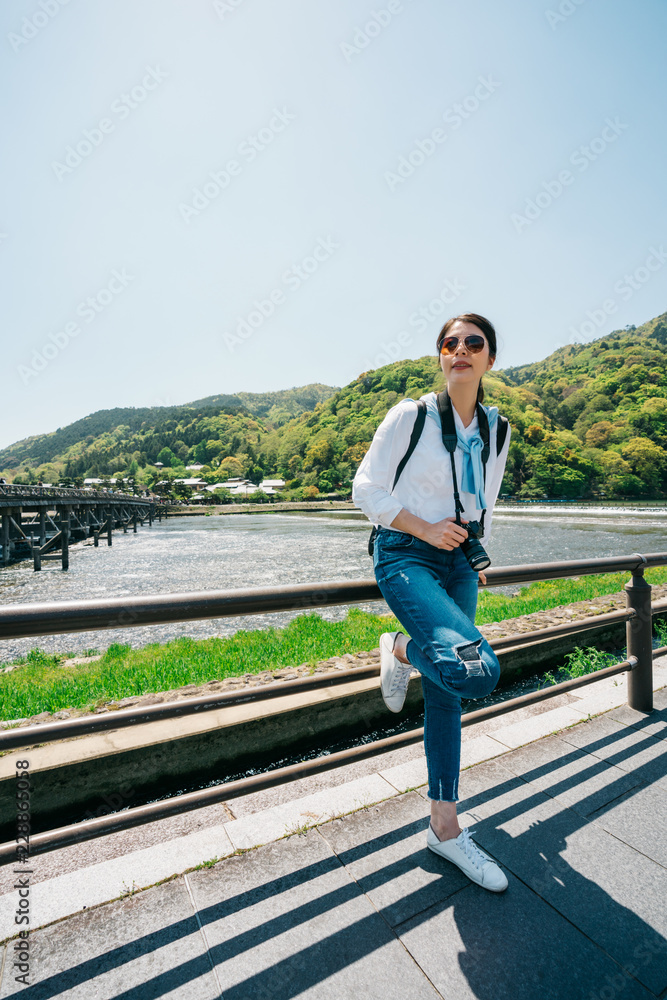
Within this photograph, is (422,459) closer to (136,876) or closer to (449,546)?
(449,546)

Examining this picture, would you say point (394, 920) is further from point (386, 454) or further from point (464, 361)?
point (464, 361)

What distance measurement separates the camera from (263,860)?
1821mm

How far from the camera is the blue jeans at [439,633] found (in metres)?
1.55

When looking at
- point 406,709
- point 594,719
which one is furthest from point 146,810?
point 406,709

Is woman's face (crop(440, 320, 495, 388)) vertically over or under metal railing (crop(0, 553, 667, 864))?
over

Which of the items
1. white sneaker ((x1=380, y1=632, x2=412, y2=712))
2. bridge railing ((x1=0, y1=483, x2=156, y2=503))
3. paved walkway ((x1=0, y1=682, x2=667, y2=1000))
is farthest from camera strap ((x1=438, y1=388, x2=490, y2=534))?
bridge railing ((x1=0, y1=483, x2=156, y2=503))

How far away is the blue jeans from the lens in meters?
1.55

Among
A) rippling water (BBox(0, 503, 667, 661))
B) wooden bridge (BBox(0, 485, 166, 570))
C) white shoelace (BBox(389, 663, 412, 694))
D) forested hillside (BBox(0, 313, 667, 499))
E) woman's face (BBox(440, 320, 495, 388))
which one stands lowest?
rippling water (BBox(0, 503, 667, 661))

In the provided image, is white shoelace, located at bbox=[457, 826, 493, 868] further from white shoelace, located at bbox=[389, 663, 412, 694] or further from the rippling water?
the rippling water

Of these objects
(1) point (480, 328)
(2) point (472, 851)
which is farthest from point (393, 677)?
(1) point (480, 328)

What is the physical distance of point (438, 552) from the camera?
5.93 feet

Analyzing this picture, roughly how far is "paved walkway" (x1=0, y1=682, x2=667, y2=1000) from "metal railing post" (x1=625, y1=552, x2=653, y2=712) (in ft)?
3.36

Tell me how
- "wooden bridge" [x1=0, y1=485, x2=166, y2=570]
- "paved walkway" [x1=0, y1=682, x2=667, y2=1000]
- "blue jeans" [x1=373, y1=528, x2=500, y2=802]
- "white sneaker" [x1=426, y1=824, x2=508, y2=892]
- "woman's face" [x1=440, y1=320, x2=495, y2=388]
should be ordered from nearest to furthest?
1. "paved walkway" [x1=0, y1=682, x2=667, y2=1000]
2. "blue jeans" [x1=373, y1=528, x2=500, y2=802]
3. "white sneaker" [x1=426, y1=824, x2=508, y2=892]
4. "woman's face" [x1=440, y1=320, x2=495, y2=388]
5. "wooden bridge" [x1=0, y1=485, x2=166, y2=570]

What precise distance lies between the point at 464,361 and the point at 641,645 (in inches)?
90.0
